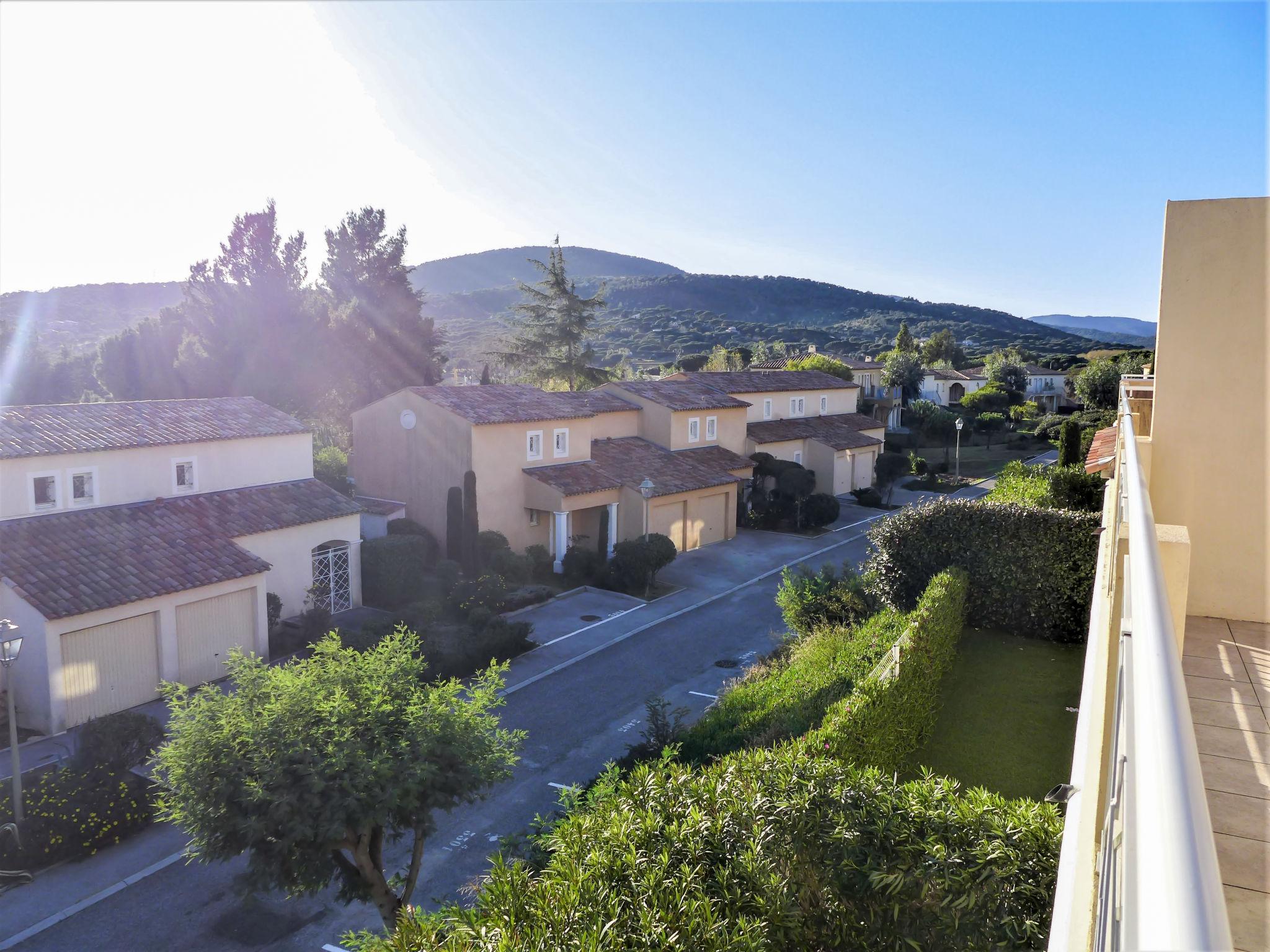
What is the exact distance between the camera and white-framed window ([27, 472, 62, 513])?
17562mm

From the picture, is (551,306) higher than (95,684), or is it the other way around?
(551,306)

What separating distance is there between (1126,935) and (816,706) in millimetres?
11061

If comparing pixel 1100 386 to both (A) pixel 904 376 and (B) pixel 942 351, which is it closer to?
(A) pixel 904 376

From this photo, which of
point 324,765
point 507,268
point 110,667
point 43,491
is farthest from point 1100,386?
point 507,268

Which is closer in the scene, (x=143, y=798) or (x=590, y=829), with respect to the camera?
(x=590, y=829)

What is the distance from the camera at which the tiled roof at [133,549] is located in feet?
52.5

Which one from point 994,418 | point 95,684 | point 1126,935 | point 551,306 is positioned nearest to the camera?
point 1126,935

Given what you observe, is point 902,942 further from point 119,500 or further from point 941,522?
point 119,500

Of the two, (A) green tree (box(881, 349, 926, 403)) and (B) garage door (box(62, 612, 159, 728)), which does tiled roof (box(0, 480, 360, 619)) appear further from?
(A) green tree (box(881, 349, 926, 403))

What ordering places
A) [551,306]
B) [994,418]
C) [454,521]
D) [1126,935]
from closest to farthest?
[1126,935] → [454,521] → [551,306] → [994,418]

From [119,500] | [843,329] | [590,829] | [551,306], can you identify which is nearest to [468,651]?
[119,500]

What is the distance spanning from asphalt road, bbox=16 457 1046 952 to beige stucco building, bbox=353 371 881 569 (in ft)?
22.9

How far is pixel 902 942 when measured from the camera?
19.0ft

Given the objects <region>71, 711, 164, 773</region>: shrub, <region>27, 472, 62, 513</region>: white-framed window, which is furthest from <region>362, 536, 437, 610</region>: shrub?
<region>71, 711, 164, 773</region>: shrub
